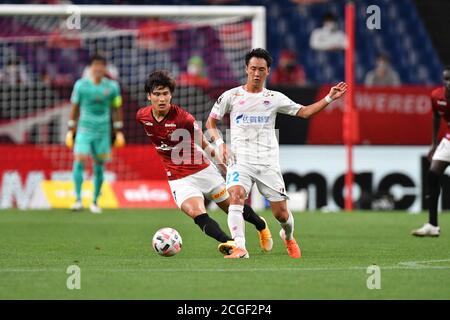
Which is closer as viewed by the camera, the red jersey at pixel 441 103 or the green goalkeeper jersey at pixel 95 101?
the red jersey at pixel 441 103

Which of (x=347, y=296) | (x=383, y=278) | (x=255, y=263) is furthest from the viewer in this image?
(x=255, y=263)

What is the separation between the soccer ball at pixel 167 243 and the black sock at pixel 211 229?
27cm

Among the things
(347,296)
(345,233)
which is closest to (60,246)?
(345,233)

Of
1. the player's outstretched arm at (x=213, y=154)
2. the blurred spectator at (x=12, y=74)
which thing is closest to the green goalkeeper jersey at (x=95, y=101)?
the blurred spectator at (x=12, y=74)

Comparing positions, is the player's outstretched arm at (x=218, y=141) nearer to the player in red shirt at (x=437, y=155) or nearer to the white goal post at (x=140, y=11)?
the player in red shirt at (x=437, y=155)

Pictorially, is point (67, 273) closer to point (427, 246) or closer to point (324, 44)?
point (427, 246)

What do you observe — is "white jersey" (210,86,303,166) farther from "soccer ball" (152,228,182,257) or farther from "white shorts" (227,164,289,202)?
"soccer ball" (152,228,182,257)

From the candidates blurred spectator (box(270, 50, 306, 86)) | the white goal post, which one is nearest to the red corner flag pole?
the white goal post

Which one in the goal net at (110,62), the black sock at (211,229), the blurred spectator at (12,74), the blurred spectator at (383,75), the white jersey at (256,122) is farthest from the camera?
the blurred spectator at (383,75)

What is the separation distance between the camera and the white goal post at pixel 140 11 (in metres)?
17.5

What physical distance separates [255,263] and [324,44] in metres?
13.8

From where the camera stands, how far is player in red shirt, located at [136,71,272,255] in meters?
10.1

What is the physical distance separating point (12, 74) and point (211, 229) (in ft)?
33.4
